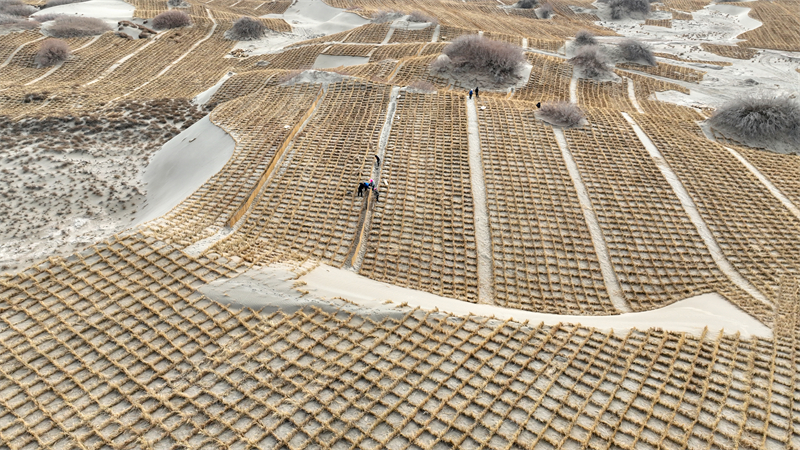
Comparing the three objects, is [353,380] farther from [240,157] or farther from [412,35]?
[412,35]

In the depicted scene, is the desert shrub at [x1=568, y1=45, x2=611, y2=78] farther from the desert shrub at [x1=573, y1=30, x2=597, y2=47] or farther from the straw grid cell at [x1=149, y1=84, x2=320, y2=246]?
the straw grid cell at [x1=149, y1=84, x2=320, y2=246]

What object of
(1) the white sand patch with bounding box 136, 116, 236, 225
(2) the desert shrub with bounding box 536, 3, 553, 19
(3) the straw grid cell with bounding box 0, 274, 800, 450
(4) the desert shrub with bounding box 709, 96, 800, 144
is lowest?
(3) the straw grid cell with bounding box 0, 274, 800, 450

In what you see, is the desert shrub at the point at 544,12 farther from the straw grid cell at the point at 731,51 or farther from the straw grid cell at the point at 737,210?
the straw grid cell at the point at 737,210

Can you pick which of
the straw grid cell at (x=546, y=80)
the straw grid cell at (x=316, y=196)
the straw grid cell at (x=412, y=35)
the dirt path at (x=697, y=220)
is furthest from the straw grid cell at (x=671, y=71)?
the straw grid cell at (x=316, y=196)

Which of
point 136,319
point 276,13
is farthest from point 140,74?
point 136,319

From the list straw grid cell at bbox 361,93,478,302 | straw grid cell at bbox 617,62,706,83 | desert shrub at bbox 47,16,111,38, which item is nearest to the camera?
straw grid cell at bbox 361,93,478,302

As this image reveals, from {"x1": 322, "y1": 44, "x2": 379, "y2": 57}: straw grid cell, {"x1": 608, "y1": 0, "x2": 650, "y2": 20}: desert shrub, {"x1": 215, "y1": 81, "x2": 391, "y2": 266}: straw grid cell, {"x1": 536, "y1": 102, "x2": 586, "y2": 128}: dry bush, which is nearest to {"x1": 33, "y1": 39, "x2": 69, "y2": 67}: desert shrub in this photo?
{"x1": 322, "y1": 44, "x2": 379, "y2": 57}: straw grid cell
